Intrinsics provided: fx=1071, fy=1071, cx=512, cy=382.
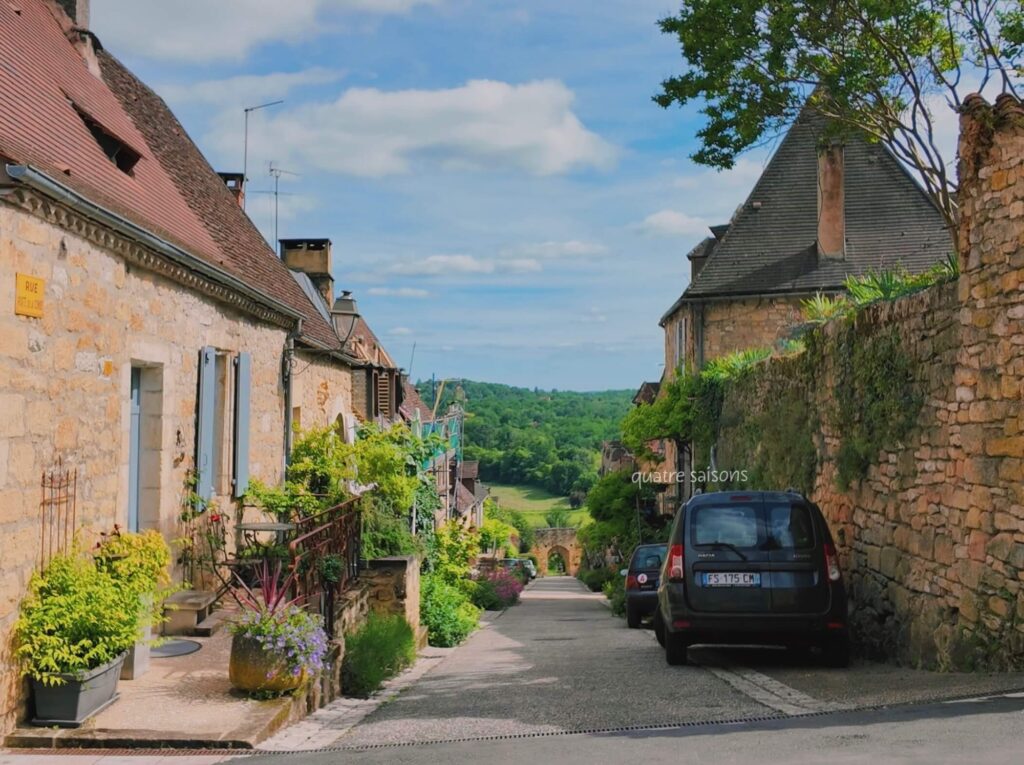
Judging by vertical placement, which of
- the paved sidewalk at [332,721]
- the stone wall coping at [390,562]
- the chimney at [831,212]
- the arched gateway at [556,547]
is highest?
the chimney at [831,212]

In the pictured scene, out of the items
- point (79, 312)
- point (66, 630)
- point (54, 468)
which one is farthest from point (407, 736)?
point (79, 312)

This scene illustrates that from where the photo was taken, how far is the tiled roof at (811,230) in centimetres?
2489

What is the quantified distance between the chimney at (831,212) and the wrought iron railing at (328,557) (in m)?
17.1

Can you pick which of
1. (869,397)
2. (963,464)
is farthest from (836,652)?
(869,397)

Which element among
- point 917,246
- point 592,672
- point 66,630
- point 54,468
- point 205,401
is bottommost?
point 592,672

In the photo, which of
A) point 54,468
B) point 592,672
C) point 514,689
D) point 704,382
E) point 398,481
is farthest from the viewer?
point 704,382

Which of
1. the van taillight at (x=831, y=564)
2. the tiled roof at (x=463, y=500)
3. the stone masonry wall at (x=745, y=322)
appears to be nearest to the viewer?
the van taillight at (x=831, y=564)

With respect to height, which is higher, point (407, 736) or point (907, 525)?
point (907, 525)

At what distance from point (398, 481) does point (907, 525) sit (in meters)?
6.13

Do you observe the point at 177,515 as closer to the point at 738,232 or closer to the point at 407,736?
the point at 407,736

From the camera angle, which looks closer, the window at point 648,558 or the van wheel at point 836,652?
the van wheel at point 836,652

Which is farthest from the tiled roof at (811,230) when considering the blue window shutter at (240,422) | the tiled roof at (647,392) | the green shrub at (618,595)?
the blue window shutter at (240,422)

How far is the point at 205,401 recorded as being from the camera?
1081 centimetres

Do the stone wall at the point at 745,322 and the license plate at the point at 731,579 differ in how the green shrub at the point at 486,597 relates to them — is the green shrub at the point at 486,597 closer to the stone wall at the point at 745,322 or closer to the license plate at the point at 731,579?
the stone wall at the point at 745,322
